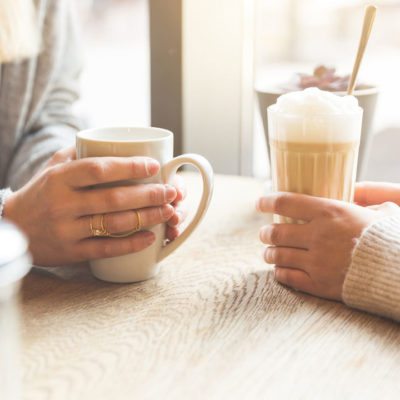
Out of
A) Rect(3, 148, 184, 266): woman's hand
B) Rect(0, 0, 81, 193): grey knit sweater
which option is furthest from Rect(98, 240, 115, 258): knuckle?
Rect(0, 0, 81, 193): grey knit sweater

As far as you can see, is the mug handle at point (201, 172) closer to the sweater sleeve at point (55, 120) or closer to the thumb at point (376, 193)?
the thumb at point (376, 193)

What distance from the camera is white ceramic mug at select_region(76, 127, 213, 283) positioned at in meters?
0.66

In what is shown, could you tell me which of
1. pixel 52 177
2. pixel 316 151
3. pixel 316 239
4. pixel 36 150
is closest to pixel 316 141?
pixel 316 151

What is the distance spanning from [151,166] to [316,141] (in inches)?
8.3

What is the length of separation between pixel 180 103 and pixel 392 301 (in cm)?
101

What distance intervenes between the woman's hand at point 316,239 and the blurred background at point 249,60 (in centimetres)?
72

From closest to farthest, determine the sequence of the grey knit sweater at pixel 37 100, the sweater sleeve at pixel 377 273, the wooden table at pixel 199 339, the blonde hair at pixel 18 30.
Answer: the wooden table at pixel 199 339 < the sweater sleeve at pixel 377 273 < the blonde hair at pixel 18 30 < the grey knit sweater at pixel 37 100

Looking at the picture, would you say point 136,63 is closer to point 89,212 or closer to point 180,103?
point 180,103

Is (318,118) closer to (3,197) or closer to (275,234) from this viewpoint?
(275,234)

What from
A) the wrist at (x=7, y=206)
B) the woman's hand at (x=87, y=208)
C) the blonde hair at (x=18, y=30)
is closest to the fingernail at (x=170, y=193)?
the woman's hand at (x=87, y=208)

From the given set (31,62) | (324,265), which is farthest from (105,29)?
(324,265)

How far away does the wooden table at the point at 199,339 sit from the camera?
1.60 feet

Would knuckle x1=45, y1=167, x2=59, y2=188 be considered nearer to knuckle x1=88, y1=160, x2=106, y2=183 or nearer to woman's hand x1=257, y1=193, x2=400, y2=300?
knuckle x1=88, y1=160, x2=106, y2=183

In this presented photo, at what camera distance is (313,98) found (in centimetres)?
67
